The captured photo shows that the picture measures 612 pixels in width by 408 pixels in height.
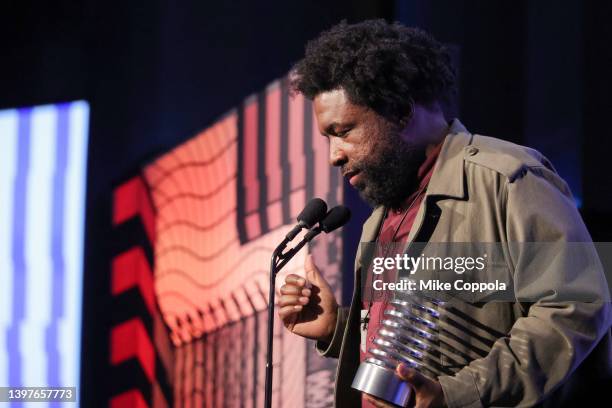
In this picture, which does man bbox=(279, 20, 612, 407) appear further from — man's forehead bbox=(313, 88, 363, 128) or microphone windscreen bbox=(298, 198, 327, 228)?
microphone windscreen bbox=(298, 198, 327, 228)

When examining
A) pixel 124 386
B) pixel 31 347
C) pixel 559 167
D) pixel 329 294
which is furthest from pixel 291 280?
pixel 31 347

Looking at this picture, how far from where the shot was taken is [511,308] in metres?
2.08

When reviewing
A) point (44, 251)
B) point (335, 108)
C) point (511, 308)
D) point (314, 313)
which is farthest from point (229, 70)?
point (511, 308)

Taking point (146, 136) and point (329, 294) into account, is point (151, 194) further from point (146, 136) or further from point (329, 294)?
point (329, 294)

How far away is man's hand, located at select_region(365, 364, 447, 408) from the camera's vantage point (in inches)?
70.9

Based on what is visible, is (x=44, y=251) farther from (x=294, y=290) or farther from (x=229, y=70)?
(x=294, y=290)

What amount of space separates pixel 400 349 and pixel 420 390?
9 centimetres

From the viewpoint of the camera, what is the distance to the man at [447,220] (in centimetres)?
190

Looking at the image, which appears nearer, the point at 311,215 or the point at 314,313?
the point at 311,215

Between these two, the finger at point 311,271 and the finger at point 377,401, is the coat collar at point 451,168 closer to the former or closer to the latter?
the finger at point 311,271

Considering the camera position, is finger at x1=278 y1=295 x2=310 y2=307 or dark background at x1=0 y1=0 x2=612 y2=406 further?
dark background at x1=0 y1=0 x2=612 y2=406

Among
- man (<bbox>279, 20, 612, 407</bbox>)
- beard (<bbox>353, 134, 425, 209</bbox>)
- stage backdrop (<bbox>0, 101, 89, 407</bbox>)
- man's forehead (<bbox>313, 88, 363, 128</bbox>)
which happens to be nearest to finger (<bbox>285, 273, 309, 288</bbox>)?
man (<bbox>279, 20, 612, 407</bbox>)

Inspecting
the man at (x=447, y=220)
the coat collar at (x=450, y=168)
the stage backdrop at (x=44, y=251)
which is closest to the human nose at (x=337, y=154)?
the man at (x=447, y=220)

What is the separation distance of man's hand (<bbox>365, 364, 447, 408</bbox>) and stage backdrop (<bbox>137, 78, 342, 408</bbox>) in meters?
1.51
